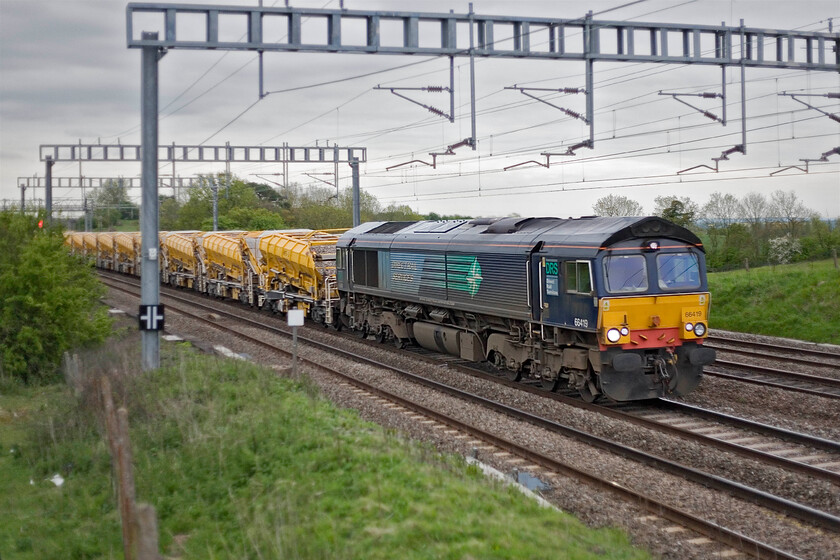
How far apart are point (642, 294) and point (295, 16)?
27.3ft

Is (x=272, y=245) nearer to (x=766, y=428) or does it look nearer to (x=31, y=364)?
(x=31, y=364)

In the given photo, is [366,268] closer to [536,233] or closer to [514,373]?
[514,373]

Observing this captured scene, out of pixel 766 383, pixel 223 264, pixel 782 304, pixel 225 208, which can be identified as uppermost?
pixel 225 208

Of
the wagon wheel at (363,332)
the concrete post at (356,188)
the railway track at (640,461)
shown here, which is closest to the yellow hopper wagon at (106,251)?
the concrete post at (356,188)

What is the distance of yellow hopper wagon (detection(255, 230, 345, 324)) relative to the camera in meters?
27.2

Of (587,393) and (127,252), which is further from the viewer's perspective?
(127,252)

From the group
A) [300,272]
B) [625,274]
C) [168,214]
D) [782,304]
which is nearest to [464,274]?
[625,274]

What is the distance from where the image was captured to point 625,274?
14.1 m

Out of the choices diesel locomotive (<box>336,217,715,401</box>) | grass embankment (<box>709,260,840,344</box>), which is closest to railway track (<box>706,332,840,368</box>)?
grass embankment (<box>709,260,840,344</box>)

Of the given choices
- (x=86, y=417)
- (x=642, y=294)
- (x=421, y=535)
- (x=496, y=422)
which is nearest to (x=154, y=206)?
(x=86, y=417)

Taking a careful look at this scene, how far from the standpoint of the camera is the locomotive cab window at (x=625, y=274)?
1398cm

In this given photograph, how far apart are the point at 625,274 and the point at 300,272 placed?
1652 cm

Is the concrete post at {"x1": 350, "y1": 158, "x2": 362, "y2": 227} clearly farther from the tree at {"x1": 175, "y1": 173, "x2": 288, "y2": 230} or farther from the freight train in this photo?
the tree at {"x1": 175, "y1": 173, "x2": 288, "y2": 230}

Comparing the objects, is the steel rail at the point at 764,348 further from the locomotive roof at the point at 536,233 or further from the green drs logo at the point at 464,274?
the green drs logo at the point at 464,274
